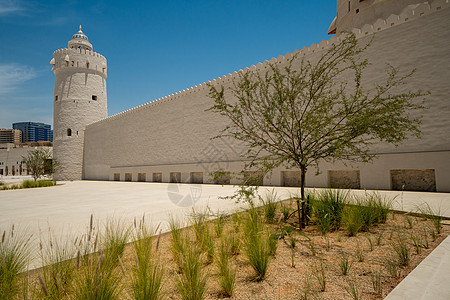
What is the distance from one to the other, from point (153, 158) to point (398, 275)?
18246mm

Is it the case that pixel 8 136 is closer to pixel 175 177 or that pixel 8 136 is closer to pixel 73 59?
pixel 73 59

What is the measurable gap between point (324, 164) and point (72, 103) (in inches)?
1001

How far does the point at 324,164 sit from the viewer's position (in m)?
9.92

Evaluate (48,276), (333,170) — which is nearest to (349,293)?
(48,276)

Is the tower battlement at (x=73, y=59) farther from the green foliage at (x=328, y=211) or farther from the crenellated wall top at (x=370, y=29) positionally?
the green foliage at (x=328, y=211)

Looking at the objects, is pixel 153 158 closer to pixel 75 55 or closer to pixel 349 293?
pixel 75 55

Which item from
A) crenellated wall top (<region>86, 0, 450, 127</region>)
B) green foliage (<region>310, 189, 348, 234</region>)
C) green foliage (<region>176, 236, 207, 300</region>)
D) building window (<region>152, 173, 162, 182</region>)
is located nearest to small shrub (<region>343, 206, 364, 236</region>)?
green foliage (<region>310, 189, 348, 234</region>)

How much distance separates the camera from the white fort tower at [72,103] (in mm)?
24734

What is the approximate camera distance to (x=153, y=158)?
18828 mm

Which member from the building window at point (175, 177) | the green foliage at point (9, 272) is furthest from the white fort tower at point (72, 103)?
the green foliage at point (9, 272)

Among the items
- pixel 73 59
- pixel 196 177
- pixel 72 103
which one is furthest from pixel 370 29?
pixel 73 59

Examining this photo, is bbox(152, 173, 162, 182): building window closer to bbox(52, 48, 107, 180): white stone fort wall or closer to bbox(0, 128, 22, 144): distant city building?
bbox(52, 48, 107, 180): white stone fort wall

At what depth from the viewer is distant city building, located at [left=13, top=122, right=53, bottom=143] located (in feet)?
574

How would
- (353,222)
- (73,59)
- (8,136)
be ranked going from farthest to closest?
(8,136), (73,59), (353,222)
